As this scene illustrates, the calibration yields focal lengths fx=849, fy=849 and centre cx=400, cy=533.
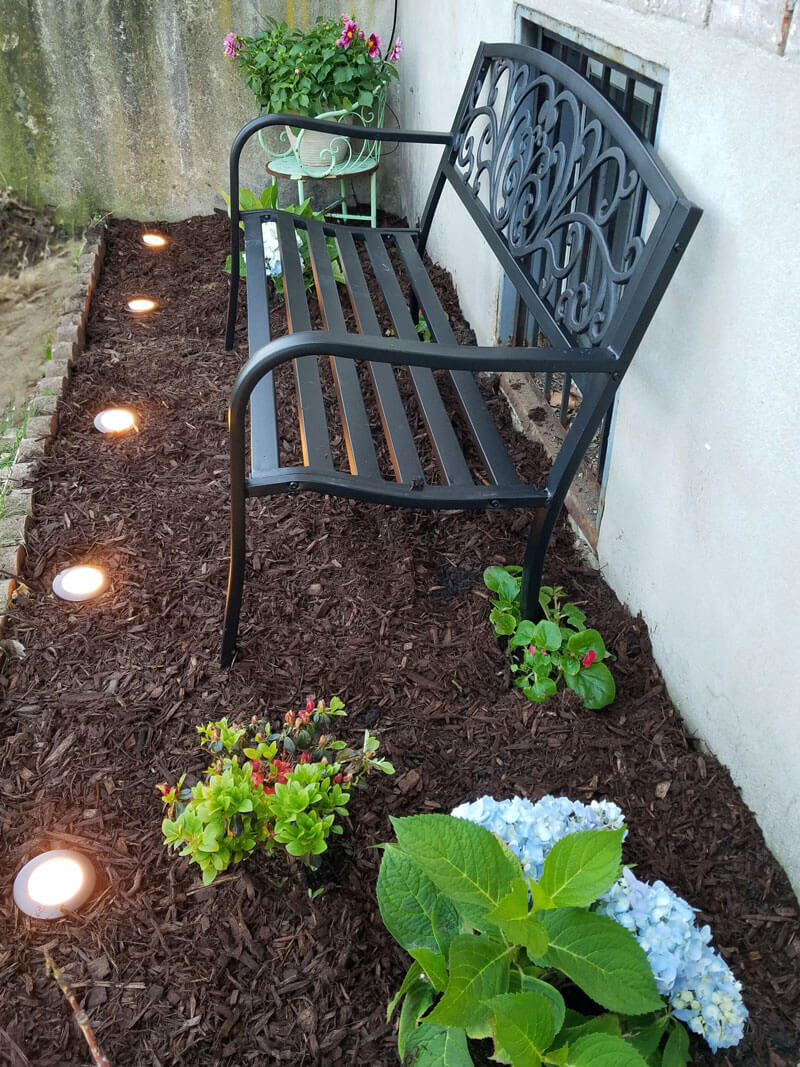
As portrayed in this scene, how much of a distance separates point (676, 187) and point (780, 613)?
802 mm

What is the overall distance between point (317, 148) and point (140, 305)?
3.75 feet

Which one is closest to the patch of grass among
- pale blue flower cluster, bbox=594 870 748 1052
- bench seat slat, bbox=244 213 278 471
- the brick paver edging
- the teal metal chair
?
the brick paver edging

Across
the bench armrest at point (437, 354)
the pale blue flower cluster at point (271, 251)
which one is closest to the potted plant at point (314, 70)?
the pale blue flower cluster at point (271, 251)

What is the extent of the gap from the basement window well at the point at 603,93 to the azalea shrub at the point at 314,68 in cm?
141

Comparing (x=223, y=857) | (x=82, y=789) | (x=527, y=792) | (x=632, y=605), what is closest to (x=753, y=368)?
(x=632, y=605)

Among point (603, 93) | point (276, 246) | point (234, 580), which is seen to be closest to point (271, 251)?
point (276, 246)

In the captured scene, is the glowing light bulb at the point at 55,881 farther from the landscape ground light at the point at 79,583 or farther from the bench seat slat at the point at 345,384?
the bench seat slat at the point at 345,384

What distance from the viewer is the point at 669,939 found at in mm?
1311

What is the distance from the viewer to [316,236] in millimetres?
2973

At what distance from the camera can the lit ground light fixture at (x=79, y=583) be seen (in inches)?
91.0

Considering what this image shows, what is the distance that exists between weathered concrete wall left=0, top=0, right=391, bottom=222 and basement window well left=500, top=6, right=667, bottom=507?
2251 mm

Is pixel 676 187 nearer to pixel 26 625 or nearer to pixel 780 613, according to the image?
pixel 780 613

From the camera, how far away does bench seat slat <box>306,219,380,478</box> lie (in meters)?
2.02

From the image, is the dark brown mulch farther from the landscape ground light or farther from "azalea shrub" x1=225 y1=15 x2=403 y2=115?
"azalea shrub" x1=225 y1=15 x2=403 y2=115
